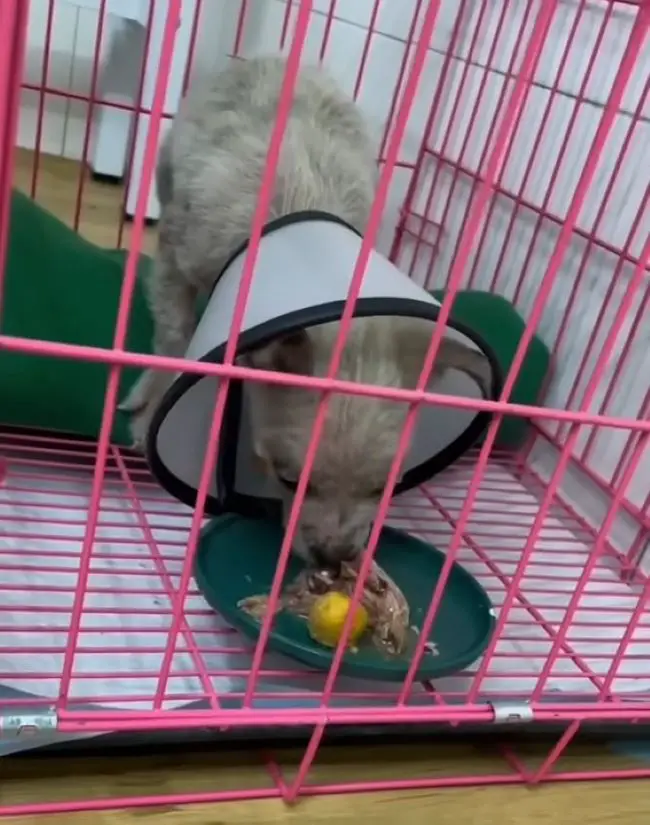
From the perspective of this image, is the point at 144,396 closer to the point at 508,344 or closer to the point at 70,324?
the point at 70,324

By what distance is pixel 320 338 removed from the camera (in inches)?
49.4

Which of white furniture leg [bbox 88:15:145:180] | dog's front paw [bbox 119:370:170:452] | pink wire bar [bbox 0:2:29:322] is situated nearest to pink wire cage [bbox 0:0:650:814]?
pink wire bar [bbox 0:2:29:322]

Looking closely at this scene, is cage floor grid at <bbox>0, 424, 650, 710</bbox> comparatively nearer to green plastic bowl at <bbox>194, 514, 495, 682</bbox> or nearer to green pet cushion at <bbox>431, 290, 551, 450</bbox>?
green plastic bowl at <bbox>194, 514, 495, 682</bbox>

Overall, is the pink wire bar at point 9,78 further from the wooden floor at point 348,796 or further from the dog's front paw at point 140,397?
the dog's front paw at point 140,397

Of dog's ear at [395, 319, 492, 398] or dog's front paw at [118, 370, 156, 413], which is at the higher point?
dog's ear at [395, 319, 492, 398]

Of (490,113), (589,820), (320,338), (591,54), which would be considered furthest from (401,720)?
(490,113)

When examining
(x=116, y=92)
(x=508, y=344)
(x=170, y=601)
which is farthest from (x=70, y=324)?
(x=116, y=92)

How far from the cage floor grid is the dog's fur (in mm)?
182

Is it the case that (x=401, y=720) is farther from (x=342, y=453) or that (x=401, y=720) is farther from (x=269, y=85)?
(x=269, y=85)

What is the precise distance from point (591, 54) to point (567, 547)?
1003 millimetres

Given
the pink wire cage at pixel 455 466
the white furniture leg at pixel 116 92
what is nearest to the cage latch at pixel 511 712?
the pink wire cage at pixel 455 466

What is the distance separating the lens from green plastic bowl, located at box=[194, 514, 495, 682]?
119cm

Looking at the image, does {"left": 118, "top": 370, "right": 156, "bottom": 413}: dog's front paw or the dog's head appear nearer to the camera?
the dog's head

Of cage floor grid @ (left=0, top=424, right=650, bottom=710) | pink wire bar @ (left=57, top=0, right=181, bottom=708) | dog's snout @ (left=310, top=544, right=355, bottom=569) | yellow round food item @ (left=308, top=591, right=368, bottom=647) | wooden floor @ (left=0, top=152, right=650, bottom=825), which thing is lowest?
wooden floor @ (left=0, top=152, right=650, bottom=825)
